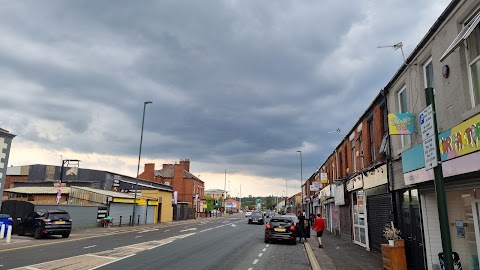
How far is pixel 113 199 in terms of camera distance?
34500mm

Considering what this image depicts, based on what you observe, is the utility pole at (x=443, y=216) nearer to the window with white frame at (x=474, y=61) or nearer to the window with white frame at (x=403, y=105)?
the window with white frame at (x=474, y=61)

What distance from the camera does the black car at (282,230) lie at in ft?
64.6

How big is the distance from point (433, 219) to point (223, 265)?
655 cm

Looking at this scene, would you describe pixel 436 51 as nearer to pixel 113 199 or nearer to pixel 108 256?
pixel 108 256

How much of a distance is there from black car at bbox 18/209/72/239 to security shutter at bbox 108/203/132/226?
13.0m

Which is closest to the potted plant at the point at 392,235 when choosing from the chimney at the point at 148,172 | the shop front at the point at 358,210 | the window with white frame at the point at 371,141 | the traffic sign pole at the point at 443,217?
the window with white frame at the point at 371,141

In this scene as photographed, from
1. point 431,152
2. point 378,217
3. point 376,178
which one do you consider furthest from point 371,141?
point 431,152

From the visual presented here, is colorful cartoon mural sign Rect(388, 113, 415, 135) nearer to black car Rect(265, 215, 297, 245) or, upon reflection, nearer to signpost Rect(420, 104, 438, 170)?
signpost Rect(420, 104, 438, 170)

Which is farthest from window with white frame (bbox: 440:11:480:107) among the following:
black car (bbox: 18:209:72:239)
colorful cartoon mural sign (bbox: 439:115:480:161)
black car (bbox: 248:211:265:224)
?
black car (bbox: 248:211:265:224)

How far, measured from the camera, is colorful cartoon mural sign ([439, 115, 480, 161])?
637 centimetres

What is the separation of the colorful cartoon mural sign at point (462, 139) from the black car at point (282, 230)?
1309 centimetres

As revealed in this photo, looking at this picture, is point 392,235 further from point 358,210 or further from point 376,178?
point 358,210

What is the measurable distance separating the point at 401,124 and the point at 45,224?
19.3 meters

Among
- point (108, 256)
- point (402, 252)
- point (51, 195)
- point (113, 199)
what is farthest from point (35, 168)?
point (402, 252)
